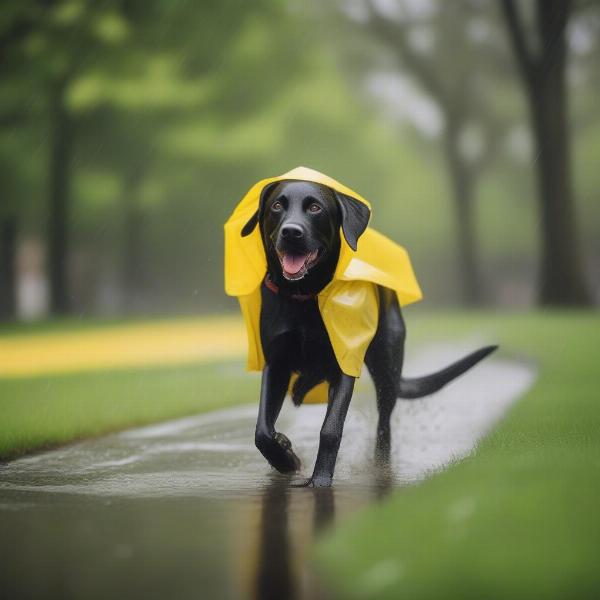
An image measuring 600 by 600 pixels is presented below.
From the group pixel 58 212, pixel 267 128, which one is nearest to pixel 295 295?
pixel 58 212

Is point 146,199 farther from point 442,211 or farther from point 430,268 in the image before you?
point 430,268

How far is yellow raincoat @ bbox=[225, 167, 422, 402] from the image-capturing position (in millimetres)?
6859

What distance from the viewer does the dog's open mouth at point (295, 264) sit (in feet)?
21.4

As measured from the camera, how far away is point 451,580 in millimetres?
4227

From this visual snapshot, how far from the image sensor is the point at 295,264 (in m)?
6.56

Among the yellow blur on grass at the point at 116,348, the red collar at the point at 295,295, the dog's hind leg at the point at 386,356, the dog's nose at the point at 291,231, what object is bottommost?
the yellow blur on grass at the point at 116,348

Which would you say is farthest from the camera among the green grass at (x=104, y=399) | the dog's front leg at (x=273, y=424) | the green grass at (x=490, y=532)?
the green grass at (x=104, y=399)

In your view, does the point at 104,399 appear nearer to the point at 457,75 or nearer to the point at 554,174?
the point at 554,174

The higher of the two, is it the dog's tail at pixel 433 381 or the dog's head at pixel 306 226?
the dog's head at pixel 306 226

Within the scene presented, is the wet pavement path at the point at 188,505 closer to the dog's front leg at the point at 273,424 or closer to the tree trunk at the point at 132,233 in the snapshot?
the dog's front leg at the point at 273,424

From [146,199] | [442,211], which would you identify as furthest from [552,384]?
[442,211]

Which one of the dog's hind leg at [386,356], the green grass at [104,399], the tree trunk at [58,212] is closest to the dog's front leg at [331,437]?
the dog's hind leg at [386,356]

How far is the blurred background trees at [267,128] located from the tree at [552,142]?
5 centimetres

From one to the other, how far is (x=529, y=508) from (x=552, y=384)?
6913mm
